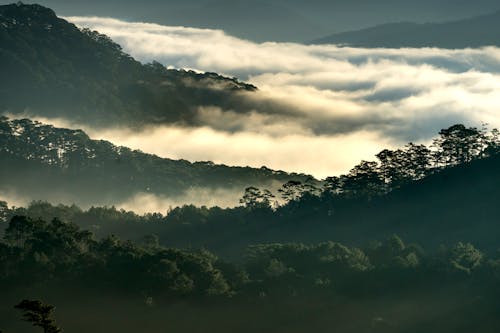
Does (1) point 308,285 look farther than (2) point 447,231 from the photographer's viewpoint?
No

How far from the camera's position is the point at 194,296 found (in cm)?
16500

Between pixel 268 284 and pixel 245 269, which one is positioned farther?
pixel 245 269

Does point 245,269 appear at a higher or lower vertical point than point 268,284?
higher

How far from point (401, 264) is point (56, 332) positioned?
78.8 meters

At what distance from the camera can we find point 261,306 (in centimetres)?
16200

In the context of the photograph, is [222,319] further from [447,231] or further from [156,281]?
[447,231]

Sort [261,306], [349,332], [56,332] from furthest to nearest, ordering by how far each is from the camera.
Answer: [261,306]
[349,332]
[56,332]

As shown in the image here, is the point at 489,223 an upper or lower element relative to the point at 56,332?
upper

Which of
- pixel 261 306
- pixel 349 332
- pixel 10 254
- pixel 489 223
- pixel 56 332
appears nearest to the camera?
pixel 56 332

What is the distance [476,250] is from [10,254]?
7253cm

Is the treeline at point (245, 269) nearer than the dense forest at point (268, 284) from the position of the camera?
No

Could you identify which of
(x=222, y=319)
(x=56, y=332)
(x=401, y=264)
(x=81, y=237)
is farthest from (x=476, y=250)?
(x=56, y=332)

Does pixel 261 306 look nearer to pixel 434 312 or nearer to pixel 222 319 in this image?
pixel 222 319

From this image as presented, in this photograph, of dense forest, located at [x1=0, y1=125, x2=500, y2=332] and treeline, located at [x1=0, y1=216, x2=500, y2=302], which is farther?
treeline, located at [x1=0, y1=216, x2=500, y2=302]
